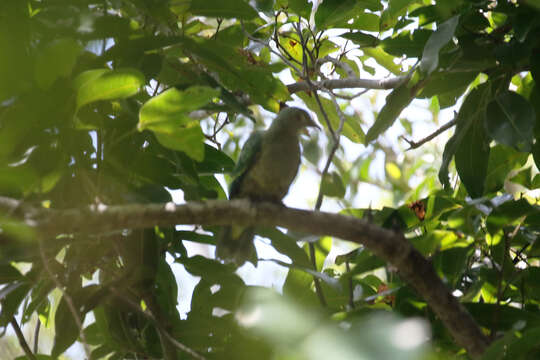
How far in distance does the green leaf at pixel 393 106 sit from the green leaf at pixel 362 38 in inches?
31.1

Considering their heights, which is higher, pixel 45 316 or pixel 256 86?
pixel 256 86

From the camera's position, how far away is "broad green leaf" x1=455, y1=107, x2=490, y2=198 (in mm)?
2916

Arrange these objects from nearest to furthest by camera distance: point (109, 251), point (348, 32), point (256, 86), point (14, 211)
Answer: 1. point (14, 211)
2. point (109, 251)
3. point (256, 86)
4. point (348, 32)

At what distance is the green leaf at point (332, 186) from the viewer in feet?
8.25

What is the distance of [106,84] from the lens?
2.11 metres

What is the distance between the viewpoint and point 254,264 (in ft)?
9.88

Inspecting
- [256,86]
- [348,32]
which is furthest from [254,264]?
[348,32]

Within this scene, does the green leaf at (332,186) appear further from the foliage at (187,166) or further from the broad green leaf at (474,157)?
the broad green leaf at (474,157)

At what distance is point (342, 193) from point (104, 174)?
41.8 inches

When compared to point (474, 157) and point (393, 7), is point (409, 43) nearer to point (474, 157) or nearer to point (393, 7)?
point (393, 7)

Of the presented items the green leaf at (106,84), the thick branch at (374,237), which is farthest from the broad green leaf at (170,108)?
the thick branch at (374,237)


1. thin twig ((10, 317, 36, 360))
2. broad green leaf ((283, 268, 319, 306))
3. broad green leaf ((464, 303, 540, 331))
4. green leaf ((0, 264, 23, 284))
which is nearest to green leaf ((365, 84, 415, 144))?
broad green leaf ((283, 268, 319, 306))

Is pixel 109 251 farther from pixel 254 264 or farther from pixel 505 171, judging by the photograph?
pixel 505 171

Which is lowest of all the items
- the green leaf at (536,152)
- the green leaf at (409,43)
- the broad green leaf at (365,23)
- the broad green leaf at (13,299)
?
the broad green leaf at (13,299)
